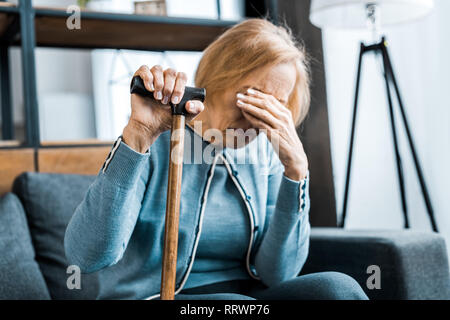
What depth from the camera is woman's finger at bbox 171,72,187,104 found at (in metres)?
0.59

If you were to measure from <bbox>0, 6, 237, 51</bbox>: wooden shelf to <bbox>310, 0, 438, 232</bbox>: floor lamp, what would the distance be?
0.97 feet

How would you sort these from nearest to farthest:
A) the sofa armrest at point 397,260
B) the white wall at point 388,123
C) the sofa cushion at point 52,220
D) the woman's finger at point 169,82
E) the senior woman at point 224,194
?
the woman's finger at point 169,82, the senior woman at point 224,194, the sofa armrest at point 397,260, the sofa cushion at point 52,220, the white wall at point 388,123

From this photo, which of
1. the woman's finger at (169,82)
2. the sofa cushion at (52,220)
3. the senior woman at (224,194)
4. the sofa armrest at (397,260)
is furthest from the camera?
the sofa cushion at (52,220)

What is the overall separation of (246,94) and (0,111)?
3.83 feet

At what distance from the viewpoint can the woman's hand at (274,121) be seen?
76 centimetres

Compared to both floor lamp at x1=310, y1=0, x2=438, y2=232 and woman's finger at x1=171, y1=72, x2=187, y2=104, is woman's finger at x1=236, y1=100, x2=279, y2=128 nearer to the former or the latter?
woman's finger at x1=171, y1=72, x2=187, y2=104

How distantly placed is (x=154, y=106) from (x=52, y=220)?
674mm

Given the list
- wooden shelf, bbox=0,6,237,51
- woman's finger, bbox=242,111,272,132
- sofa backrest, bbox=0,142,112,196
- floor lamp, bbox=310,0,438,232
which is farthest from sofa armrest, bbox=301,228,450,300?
wooden shelf, bbox=0,6,237,51

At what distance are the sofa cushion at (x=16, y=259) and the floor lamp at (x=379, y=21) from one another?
2.39ft

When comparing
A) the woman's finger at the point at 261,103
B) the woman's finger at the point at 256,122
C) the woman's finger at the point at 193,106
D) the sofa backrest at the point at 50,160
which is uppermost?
the woman's finger at the point at 261,103

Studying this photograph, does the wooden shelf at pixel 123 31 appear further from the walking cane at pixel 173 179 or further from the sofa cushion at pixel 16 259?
the walking cane at pixel 173 179

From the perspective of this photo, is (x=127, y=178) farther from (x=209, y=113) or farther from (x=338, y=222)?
(x=338, y=222)

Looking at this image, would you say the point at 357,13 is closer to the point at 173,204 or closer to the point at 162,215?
the point at 162,215

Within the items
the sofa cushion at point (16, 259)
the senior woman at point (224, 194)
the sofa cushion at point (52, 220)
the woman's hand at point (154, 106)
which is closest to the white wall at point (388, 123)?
the senior woman at point (224, 194)
